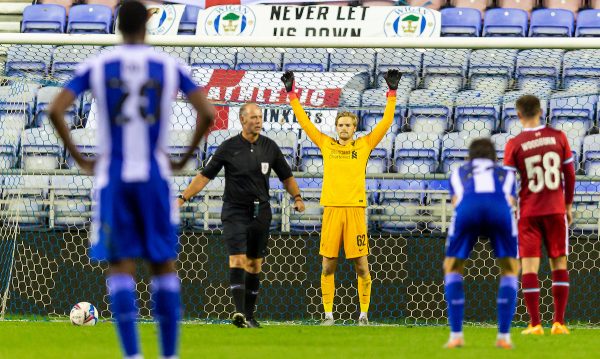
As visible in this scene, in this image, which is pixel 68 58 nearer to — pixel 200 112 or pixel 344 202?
pixel 344 202

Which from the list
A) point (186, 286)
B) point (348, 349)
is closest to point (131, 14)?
point (348, 349)

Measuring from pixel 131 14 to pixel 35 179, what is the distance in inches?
303

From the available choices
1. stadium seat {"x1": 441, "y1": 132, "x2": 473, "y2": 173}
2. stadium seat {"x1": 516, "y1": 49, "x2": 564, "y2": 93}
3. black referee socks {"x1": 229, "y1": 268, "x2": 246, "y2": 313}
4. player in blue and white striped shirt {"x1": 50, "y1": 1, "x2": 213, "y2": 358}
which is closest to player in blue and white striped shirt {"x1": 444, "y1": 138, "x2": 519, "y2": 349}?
player in blue and white striped shirt {"x1": 50, "y1": 1, "x2": 213, "y2": 358}

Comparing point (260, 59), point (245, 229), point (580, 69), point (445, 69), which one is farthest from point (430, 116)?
point (245, 229)

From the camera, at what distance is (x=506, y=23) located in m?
17.1

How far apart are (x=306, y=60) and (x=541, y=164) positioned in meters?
7.85

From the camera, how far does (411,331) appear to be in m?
9.77

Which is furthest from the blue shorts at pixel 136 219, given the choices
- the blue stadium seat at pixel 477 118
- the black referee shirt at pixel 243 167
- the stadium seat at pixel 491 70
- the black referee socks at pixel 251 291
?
the stadium seat at pixel 491 70

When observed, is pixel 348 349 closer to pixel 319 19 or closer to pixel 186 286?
pixel 186 286

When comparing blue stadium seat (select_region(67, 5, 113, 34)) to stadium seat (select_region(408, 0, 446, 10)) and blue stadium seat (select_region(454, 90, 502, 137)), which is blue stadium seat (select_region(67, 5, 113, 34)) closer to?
stadium seat (select_region(408, 0, 446, 10))

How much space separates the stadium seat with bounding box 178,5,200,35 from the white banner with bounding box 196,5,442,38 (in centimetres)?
28

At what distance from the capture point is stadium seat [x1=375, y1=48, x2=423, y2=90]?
50.1 ft

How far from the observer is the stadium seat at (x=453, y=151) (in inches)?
517

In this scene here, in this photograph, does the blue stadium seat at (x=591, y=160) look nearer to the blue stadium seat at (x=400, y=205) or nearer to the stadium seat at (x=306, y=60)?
the blue stadium seat at (x=400, y=205)
